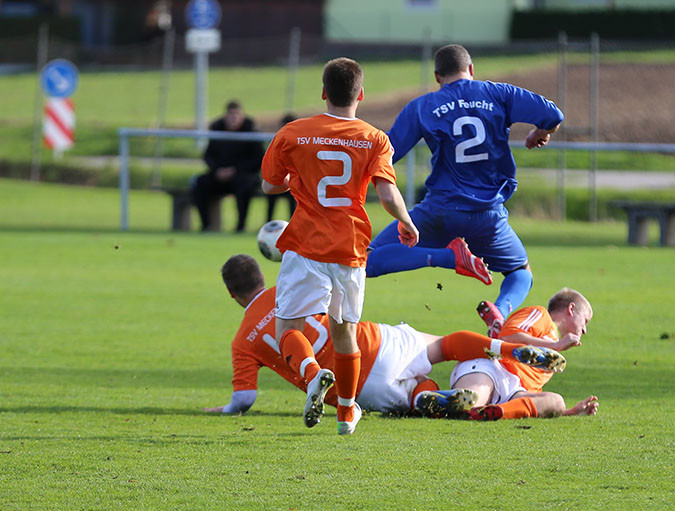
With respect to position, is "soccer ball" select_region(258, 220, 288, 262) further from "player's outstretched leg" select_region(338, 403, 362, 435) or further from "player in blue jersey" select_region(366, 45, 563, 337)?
"player's outstretched leg" select_region(338, 403, 362, 435)

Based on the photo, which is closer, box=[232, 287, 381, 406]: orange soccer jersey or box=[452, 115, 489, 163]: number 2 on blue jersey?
box=[232, 287, 381, 406]: orange soccer jersey

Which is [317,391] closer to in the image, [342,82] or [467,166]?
[342,82]

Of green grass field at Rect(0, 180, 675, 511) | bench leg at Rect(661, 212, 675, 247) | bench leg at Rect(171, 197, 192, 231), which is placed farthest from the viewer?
bench leg at Rect(171, 197, 192, 231)

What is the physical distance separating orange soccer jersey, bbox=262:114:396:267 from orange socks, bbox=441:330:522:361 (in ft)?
2.82

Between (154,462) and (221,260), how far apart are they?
27.8ft

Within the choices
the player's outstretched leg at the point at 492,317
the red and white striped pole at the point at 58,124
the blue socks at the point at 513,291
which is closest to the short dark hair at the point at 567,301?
the player's outstretched leg at the point at 492,317

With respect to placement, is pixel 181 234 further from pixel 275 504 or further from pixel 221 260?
pixel 275 504

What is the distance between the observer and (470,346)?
582 cm

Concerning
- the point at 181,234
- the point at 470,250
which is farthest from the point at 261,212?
the point at 470,250

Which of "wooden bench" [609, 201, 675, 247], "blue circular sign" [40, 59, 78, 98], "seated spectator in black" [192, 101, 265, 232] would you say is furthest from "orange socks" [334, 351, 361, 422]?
"blue circular sign" [40, 59, 78, 98]

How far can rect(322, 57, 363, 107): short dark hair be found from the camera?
528 cm

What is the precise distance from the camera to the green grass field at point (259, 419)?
4184mm

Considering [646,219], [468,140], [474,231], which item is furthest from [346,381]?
[646,219]

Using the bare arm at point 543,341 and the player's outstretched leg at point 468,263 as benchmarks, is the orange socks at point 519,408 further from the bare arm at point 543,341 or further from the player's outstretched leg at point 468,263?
the player's outstretched leg at point 468,263
